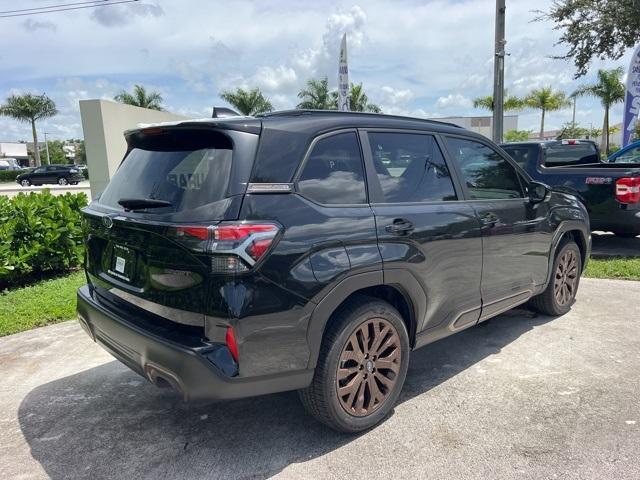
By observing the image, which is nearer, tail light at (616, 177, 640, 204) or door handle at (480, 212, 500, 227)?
door handle at (480, 212, 500, 227)

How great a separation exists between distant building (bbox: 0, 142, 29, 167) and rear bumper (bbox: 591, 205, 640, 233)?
4017 inches

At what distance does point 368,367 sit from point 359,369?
0.08 metres

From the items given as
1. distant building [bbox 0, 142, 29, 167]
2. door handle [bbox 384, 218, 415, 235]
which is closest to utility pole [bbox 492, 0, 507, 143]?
door handle [bbox 384, 218, 415, 235]

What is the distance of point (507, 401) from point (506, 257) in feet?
3.72

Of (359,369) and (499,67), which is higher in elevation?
(499,67)

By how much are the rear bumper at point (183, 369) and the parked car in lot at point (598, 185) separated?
6106 mm

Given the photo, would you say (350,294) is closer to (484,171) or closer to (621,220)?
(484,171)

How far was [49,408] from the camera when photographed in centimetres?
351

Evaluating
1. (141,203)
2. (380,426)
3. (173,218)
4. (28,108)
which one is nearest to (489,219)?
(380,426)

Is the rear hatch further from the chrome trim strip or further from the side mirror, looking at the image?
the side mirror

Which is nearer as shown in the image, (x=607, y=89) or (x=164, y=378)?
(x=164, y=378)

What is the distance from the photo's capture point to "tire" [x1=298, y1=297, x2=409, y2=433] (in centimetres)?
281

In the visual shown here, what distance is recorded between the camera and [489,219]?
150 inches

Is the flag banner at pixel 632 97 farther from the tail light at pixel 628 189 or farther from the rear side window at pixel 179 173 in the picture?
the rear side window at pixel 179 173
